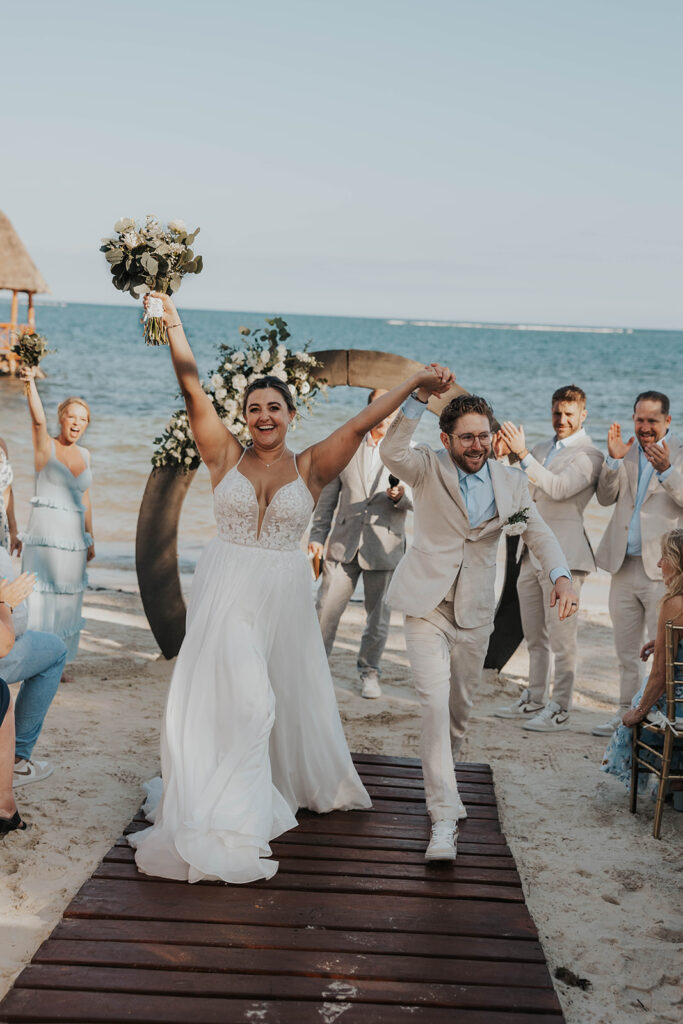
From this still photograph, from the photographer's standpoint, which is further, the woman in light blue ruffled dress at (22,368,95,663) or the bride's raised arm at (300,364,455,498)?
the woman in light blue ruffled dress at (22,368,95,663)

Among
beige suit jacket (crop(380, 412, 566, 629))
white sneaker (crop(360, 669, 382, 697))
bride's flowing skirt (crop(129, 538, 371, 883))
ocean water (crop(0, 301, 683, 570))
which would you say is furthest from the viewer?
ocean water (crop(0, 301, 683, 570))

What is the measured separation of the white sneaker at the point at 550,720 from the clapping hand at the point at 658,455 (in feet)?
5.96

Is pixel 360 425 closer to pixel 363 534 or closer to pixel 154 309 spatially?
pixel 154 309

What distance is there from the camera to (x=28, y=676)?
514cm

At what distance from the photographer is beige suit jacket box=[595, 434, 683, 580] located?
20.7 ft

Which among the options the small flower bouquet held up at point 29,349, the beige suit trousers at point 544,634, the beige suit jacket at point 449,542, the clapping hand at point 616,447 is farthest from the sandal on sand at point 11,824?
the clapping hand at point 616,447

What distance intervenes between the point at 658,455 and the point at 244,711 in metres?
3.23

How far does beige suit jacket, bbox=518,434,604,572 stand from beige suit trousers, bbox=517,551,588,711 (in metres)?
0.20

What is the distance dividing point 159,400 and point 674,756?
30.2 metres

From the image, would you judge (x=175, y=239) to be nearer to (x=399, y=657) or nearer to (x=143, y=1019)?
(x=143, y=1019)

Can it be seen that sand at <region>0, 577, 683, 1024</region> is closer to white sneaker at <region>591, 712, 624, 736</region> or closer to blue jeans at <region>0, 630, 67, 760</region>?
white sneaker at <region>591, 712, 624, 736</region>

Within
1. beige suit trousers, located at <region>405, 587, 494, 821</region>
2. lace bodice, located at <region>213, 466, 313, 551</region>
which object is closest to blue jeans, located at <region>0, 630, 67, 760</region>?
lace bodice, located at <region>213, 466, 313, 551</region>

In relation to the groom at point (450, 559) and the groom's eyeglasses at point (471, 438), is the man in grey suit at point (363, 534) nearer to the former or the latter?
the groom at point (450, 559)

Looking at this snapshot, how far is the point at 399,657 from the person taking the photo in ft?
29.0
